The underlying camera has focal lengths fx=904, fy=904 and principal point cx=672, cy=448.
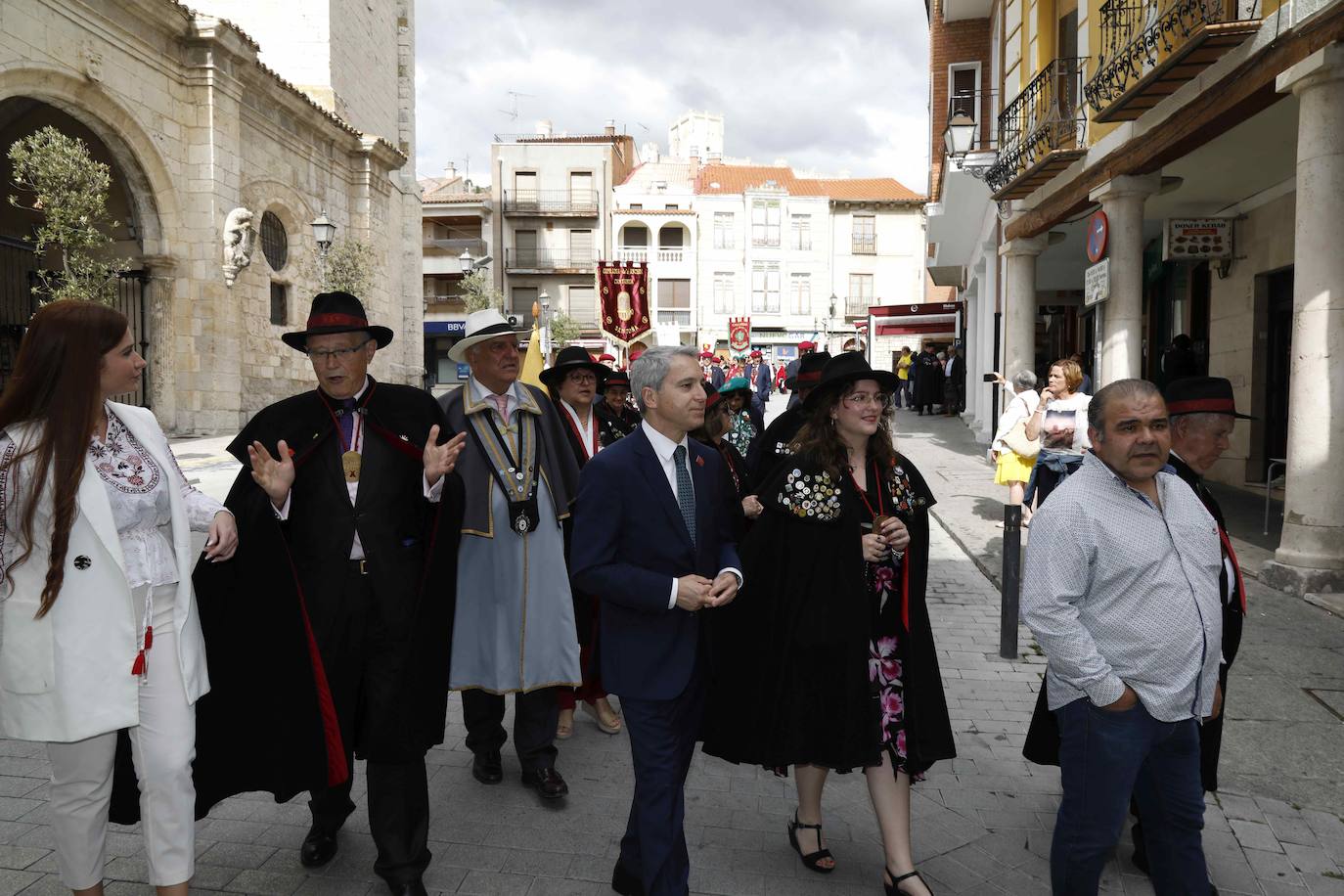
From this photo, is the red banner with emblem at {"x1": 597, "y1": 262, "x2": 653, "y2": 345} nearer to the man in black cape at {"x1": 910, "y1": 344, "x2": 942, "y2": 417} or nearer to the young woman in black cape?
the young woman in black cape

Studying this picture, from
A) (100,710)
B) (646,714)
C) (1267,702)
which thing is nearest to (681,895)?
(646,714)

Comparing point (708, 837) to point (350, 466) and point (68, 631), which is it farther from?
point (68, 631)

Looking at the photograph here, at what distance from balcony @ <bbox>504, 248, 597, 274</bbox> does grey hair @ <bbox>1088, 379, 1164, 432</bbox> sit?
168ft

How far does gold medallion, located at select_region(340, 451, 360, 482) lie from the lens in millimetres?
3223

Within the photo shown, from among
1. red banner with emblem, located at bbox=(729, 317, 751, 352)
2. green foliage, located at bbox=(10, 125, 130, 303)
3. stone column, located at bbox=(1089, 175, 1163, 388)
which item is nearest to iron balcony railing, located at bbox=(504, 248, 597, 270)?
red banner with emblem, located at bbox=(729, 317, 751, 352)

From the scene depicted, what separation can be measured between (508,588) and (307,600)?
3.18 feet

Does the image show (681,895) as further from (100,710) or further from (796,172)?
(796,172)

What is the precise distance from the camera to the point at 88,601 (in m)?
2.51

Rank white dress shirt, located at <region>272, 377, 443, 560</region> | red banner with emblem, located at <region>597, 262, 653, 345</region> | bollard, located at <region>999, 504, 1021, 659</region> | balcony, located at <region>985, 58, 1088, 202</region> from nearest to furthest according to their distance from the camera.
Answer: white dress shirt, located at <region>272, 377, 443, 560</region>
bollard, located at <region>999, 504, 1021, 659</region>
balcony, located at <region>985, 58, 1088, 202</region>
red banner with emblem, located at <region>597, 262, 653, 345</region>

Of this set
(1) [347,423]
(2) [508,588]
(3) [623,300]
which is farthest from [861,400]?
(3) [623,300]

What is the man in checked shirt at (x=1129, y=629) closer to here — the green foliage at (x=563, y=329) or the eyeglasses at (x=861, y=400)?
the eyeglasses at (x=861, y=400)

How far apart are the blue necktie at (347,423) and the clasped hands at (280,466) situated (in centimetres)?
20

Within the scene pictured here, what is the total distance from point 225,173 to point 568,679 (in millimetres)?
17987

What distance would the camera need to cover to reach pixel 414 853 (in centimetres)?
307
